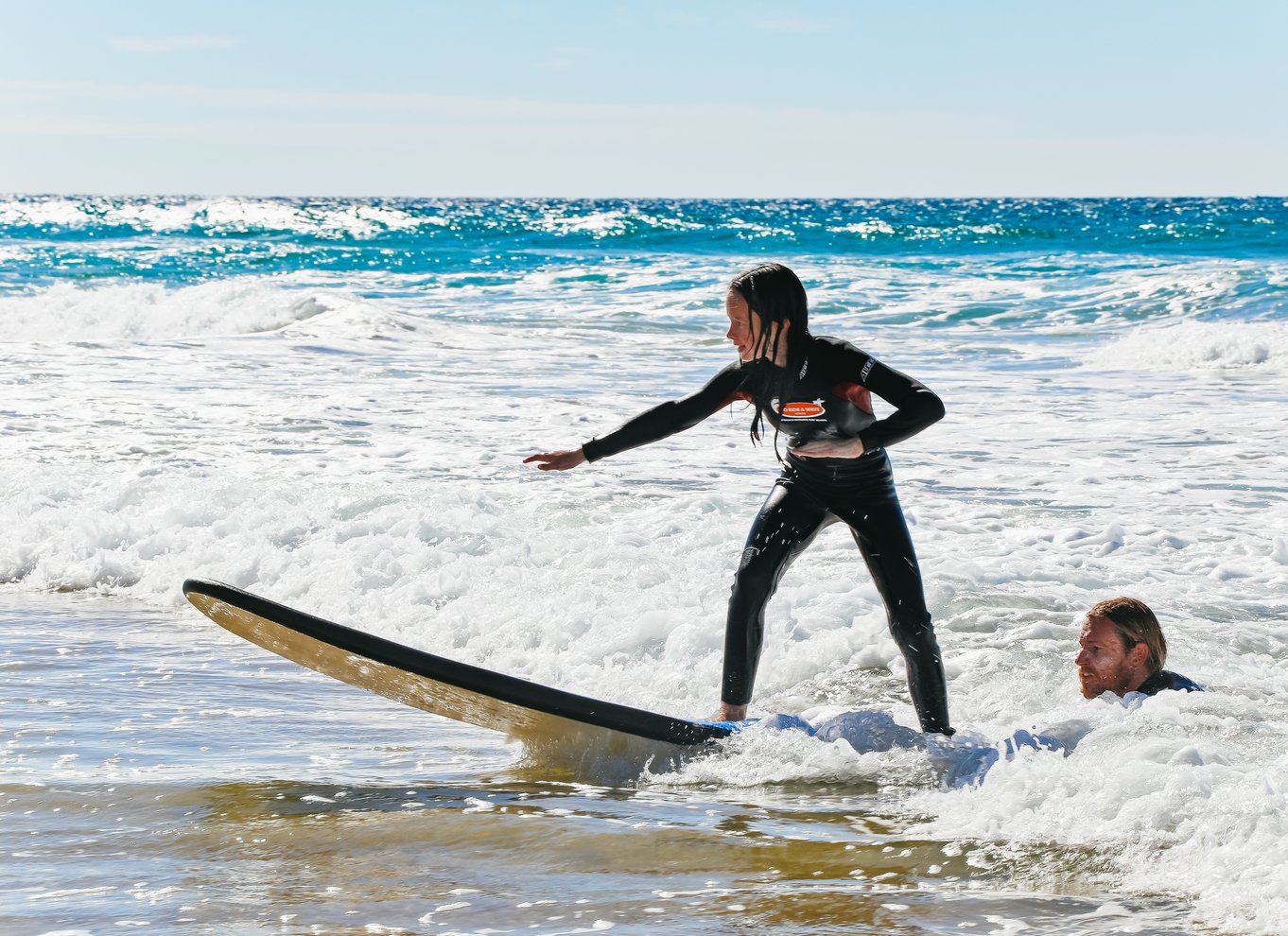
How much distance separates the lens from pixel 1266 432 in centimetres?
1157

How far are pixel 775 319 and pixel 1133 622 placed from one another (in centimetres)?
155

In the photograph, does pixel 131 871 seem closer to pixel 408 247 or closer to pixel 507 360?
pixel 507 360

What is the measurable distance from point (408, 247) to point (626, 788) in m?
42.8

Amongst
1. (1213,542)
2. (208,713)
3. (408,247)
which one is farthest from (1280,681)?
(408,247)

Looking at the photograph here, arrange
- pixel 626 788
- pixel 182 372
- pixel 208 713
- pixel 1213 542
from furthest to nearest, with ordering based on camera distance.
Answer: pixel 182 372 → pixel 1213 542 → pixel 208 713 → pixel 626 788

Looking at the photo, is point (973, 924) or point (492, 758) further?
point (492, 758)

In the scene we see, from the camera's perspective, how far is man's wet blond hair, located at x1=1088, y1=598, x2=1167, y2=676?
444cm

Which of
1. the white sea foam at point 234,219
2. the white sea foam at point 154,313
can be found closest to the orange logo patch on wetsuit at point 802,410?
the white sea foam at point 154,313

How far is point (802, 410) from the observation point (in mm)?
4305

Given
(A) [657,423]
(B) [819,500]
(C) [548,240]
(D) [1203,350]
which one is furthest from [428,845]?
(C) [548,240]

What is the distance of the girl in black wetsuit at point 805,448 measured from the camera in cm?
420

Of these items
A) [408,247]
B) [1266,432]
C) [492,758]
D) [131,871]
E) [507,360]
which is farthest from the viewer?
[408,247]

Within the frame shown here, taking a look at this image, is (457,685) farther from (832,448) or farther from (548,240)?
(548,240)

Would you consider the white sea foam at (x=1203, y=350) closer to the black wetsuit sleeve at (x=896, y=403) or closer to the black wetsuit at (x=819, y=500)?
the black wetsuit at (x=819, y=500)
